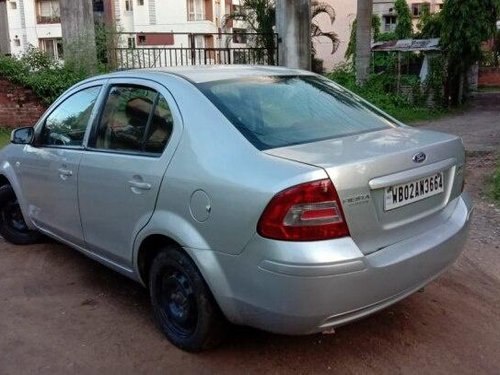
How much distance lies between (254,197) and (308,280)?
0.46m

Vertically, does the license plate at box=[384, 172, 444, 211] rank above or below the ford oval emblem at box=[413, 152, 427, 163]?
below

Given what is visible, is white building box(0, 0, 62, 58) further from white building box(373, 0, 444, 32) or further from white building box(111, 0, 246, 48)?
white building box(373, 0, 444, 32)

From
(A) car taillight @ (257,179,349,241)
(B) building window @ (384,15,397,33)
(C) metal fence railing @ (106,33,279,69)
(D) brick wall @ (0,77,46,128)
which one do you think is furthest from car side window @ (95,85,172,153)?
(B) building window @ (384,15,397,33)

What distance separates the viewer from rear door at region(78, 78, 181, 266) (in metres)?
3.26

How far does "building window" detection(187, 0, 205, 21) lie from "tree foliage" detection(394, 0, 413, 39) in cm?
1803

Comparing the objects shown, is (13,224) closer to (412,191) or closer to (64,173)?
(64,173)

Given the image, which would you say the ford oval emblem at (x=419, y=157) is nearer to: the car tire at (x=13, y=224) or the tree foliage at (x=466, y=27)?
the car tire at (x=13, y=224)

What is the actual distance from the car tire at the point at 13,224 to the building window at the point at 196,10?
4215 centimetres

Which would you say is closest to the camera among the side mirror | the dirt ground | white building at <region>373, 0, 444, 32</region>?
the dirt ground

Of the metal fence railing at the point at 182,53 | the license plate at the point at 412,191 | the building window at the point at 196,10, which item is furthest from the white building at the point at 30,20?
the license plate at the point at 412,191

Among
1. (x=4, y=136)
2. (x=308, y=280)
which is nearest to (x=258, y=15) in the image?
(x=4, y=136)

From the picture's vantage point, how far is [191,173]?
2.98m

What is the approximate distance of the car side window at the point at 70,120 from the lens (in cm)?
402

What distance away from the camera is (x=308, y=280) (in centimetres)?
257
